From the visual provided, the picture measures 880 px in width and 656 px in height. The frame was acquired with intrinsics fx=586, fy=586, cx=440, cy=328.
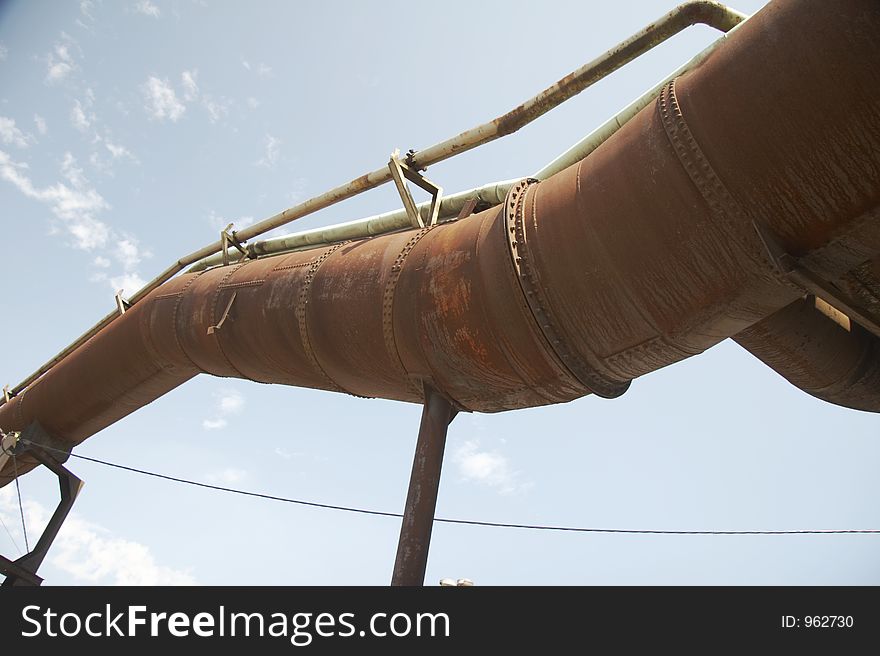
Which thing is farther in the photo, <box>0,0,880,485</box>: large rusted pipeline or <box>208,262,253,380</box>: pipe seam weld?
<box>208,262,253,380</box>: pipe seam weld

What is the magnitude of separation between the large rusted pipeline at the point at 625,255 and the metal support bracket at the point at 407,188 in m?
0.53

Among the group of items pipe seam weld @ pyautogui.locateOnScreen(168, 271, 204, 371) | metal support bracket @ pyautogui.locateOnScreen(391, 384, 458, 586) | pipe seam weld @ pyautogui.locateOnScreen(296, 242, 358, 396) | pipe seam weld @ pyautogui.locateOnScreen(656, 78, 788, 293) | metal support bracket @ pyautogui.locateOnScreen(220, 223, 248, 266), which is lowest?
metal support bracket @ pyautogui.locateOnScreen(391, 384, 458, 586)

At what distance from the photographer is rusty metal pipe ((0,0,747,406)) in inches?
201

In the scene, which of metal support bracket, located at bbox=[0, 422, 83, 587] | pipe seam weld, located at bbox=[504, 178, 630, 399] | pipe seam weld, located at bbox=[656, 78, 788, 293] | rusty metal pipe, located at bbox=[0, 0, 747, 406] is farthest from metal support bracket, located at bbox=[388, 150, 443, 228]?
metal support bracket, located at bbox=[0, 422, 83, 587]

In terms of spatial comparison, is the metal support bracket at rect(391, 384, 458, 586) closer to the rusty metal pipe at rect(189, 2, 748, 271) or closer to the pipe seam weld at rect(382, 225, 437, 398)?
the pipe seam weld at rect(382, 225, 437, 398)

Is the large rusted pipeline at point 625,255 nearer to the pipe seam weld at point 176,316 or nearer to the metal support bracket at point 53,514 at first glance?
the pipe seam weld at point 176,316

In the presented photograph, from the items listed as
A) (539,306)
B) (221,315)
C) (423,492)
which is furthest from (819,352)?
(221,315)

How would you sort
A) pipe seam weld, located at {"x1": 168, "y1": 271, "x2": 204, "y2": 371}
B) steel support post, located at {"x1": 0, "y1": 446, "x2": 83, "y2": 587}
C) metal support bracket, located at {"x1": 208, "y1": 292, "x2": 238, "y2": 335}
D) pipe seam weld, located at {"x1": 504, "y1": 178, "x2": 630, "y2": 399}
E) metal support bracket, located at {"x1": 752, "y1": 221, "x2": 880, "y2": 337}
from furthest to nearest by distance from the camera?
steel support post, located at {"x1": 0, "y1": 446, "x2": 83, "y2": 587} → pipe seam weld, located at {"x1": 168, "y1": 271, "x2": 204, "y2": 371} → metal support bracket, located at {"x1": 208, "y1": 292, "x2": 238, "y2": 335} → pipe seam weld, located at {"x1": 504, "y1": 178, "x2": 630, "y2": 399} → metal support bracket, located at {"x1": 752, "y1": 221, "x2": 880, "y2": 337}

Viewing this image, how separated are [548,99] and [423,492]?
399 centimetres

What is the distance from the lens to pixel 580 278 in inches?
167

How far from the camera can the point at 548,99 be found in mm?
5871

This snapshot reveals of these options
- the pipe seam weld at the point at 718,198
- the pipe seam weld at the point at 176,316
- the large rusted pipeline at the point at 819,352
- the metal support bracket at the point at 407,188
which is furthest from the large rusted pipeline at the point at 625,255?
the large rusted pipeline at the point at 819,352

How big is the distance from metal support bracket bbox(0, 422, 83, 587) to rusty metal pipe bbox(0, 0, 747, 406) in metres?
5.95

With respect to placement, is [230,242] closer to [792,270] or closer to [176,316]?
[176,316]
